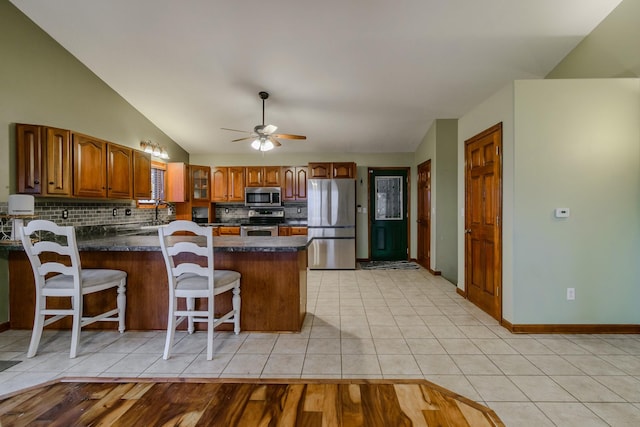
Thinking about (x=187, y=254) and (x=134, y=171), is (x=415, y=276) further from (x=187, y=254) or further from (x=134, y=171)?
(x=134, y=171)

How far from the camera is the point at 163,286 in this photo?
8.94 feet

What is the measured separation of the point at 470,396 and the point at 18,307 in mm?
3862

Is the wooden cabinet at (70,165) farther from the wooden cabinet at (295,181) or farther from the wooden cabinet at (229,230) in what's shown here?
the wooden cabinet at (295,181)

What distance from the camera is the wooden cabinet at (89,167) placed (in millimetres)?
3213

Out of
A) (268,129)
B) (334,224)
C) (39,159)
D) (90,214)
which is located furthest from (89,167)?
(334,224)

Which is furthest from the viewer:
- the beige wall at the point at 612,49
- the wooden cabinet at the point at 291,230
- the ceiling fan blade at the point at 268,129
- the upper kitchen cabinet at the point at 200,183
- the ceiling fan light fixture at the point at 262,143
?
the upper kitchen cabinet at the point at 200,183

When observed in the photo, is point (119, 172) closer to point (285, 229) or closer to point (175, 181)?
point (175, 181)

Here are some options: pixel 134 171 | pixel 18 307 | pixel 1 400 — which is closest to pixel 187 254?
pixel 1 400

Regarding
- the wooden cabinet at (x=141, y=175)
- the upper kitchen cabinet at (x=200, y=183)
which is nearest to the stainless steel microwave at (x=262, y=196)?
the upper kitchen cabinet at (x=200, y=183)

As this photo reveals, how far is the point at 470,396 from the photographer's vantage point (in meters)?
Result: 1.78

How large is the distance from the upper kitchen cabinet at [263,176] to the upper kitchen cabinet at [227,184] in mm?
137

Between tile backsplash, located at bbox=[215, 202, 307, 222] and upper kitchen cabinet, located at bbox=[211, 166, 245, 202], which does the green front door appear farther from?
upper kitchen cabinet, located at bbox=[211, 166, 245, 202]

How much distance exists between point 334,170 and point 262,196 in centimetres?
155

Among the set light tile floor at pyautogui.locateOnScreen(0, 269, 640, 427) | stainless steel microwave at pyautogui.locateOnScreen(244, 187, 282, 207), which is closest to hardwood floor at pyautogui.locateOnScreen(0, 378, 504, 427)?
light tile floor at pyautogui.locateOnScreen(0, 269, 640, 427)
